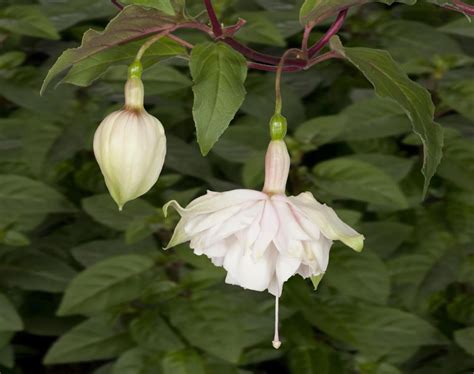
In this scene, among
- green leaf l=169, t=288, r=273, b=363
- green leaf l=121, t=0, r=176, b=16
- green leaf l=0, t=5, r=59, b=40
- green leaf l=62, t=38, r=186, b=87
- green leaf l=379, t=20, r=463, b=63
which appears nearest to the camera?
green leaf l=121, t=0, r=176, b=16

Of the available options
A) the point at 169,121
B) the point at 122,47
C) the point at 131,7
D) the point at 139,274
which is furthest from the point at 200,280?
the point at 131,7

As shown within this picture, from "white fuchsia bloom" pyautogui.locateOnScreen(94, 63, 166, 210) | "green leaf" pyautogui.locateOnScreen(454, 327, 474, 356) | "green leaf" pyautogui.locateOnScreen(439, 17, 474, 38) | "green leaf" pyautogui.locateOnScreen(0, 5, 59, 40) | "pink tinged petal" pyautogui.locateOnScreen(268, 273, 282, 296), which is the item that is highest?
"white fuchsia bloom" pyautogui.locateOnScreen(94, 63, 166, 210)

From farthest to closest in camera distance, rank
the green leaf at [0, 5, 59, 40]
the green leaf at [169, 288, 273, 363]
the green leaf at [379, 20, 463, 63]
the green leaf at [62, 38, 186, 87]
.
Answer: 1. the green leaf at [379, 20, 463, 63]
2. the green leaf at [0, 5, 59, 40]
3. the green leaf at [169, 288, 273, 363]
4. the green leaf at [62, 38, 186, 87]

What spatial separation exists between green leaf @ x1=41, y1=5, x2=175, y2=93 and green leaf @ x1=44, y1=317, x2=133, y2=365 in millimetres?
705

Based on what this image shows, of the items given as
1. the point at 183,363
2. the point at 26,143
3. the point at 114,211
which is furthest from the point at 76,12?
the point at 183,363

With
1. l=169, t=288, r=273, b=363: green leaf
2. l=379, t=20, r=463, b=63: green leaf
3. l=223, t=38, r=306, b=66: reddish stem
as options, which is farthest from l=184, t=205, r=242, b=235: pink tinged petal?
l=379, t=20, r=463, b=63: green leaf

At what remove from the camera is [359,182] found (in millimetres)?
1268

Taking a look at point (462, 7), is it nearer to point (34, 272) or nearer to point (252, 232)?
point (252, 232)

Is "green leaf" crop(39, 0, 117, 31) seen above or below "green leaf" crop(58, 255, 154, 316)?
above

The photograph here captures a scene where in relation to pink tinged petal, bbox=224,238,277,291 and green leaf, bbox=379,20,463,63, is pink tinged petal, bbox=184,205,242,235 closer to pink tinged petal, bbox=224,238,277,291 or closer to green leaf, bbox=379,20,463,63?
pink tinged petal, bbox=224,238,277,291

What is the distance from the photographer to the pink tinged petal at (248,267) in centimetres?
63

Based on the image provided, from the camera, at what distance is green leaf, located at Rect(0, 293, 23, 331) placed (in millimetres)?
1213

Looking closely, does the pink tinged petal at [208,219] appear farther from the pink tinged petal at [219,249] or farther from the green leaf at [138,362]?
the green leaf at [138,362]

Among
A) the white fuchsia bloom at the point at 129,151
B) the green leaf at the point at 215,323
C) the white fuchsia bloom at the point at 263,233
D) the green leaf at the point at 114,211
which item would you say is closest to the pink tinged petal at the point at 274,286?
the white fuchsia bloom at the point at 263,233
